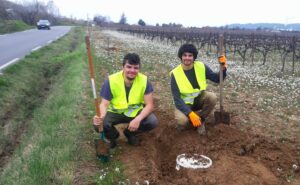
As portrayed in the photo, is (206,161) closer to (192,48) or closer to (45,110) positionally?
(192,48)

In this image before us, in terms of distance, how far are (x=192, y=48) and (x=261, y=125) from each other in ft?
7.25

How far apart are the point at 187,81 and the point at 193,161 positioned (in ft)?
5.18

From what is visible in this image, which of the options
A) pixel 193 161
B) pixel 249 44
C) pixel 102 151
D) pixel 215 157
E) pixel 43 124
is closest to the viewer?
pixel 102 151

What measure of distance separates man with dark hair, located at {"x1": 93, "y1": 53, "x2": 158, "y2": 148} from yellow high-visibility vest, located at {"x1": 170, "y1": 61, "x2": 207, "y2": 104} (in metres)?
0.79

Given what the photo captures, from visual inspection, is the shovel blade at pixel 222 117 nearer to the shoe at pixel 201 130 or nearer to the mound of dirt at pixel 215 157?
the mound of dirt at pixel 215 157

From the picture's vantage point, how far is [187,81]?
603 centimetres

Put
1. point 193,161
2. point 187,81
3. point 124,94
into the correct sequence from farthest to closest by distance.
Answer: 1. point 187,81
2. point 124,94
3. point 193,161

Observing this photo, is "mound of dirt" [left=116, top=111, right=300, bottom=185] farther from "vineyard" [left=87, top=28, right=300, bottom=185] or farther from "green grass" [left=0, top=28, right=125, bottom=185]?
"green grass" [left=0, top=28, right=125, bottom=185]

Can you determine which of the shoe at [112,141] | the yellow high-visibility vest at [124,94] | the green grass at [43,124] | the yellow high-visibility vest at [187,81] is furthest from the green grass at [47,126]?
the yellow high-visibility vest at [187,81]

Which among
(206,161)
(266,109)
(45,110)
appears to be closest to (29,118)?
(45,110)

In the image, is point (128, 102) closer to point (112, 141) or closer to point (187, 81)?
point (112, 141)

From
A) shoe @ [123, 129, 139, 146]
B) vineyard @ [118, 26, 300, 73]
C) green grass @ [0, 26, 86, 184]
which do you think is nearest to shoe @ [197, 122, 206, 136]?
shoe @ [123, 129, 139, 146]

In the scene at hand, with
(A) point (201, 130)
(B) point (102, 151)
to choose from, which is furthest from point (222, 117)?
(B) point (102, 151)

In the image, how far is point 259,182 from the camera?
431 cm
